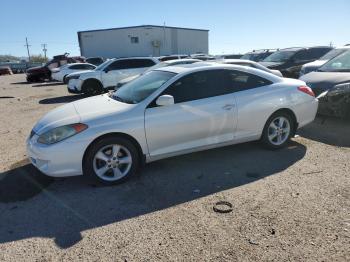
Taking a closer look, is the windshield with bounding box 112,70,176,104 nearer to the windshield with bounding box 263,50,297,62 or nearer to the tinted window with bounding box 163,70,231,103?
the tinted window with bounding box 163,70,231,103

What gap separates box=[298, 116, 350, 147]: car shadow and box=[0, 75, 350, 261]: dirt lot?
53 cm

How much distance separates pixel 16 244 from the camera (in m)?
3.47

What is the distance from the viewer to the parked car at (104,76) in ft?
47.3

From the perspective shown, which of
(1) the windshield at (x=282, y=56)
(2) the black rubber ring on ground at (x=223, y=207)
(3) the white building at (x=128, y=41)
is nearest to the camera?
(2) the black rubber ring on ground at (x=223, y=207)

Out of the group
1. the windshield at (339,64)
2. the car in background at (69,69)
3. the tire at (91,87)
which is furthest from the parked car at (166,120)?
the car in background at (69,69)

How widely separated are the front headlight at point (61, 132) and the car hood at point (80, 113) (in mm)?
72

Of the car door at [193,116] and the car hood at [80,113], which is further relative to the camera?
the car door at [193,116]

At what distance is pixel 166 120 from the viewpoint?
493cm

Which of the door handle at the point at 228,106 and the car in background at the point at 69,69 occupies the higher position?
the door handle at the point at 228,106

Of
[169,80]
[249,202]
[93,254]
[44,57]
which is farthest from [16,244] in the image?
[44,57]

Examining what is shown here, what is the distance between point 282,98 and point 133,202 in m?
3.14

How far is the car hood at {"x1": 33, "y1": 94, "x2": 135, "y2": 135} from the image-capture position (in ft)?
15.4

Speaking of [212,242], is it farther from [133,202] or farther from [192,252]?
[133,202]

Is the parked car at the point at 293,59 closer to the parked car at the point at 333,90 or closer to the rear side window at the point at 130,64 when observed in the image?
the rear side window at the point at 130,64
